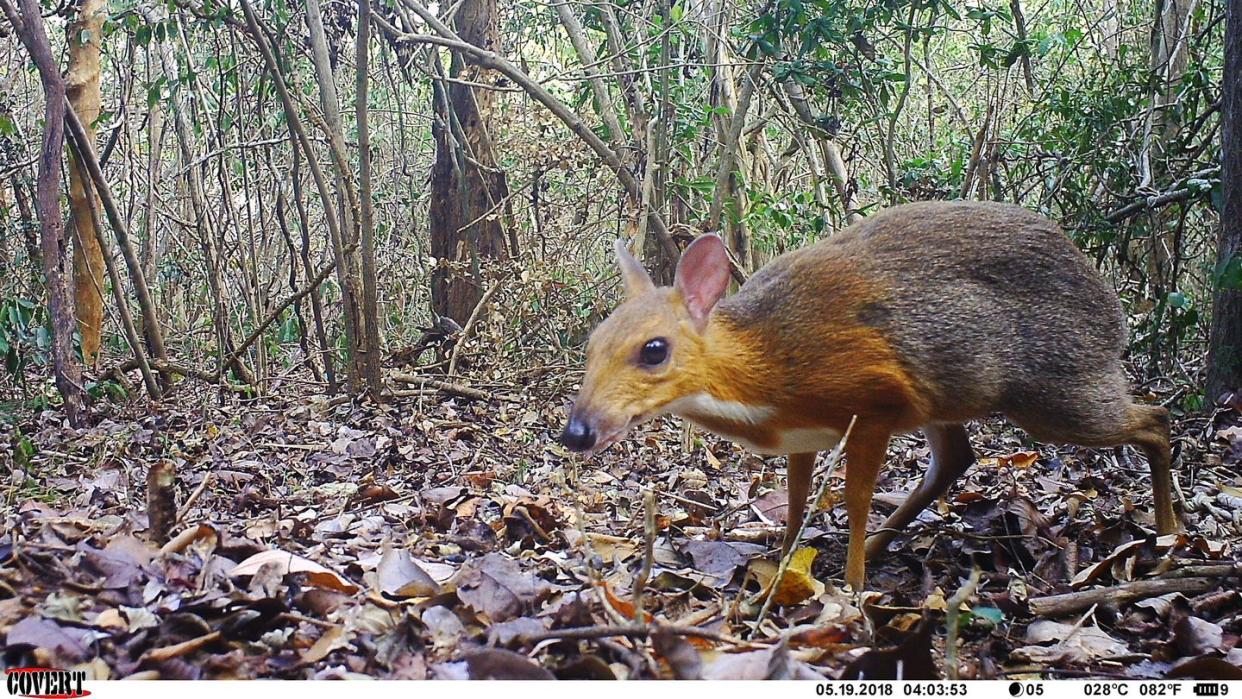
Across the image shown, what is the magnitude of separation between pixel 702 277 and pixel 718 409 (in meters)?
0.45

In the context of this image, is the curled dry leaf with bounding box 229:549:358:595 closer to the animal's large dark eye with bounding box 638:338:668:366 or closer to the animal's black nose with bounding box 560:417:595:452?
the animal's black nose with bounding box 560:417:595:452

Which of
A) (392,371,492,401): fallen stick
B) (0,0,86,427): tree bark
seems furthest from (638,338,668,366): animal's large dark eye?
(392,371,492,401): fallen stick

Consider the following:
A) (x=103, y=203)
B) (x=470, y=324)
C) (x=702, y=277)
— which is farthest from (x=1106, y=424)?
(x=103, y=203)

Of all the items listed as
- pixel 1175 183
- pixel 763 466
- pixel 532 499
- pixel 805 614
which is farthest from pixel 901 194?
pixel 805 614

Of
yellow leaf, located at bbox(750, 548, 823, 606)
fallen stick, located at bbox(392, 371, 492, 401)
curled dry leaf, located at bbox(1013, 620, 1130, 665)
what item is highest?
yellow leaf, located at bbox(750, 548, 823, 606)

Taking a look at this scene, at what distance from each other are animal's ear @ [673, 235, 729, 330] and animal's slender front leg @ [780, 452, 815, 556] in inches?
25.0

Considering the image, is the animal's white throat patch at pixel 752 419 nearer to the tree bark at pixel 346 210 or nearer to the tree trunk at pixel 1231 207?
the tree trunk at pixel 1231 207

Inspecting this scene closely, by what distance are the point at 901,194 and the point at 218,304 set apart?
4710 millimetres

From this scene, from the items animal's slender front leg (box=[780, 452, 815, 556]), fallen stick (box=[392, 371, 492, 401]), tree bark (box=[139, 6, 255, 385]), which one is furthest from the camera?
tree bark (box=[139, 6, 255, 385])

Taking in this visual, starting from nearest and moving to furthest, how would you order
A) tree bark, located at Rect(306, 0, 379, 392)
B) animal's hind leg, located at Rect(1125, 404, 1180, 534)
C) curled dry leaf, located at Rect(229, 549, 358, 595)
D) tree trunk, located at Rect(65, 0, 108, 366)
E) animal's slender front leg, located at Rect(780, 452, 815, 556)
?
curled dry leaf, located at Rect(229, 549, 358, 595) → animal's slender front leg, located at Rect(780, 452, 815, 556) → animal's hind leg, located at Rect(1125, 404, 1180, 534) → tree bark, located at Rect(306, 0, 379, 392) → tree trunk, located at Rect(65, 0, 108, 366)

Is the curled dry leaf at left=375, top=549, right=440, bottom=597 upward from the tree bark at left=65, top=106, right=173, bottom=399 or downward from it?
downward

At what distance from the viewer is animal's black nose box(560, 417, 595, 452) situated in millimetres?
3283

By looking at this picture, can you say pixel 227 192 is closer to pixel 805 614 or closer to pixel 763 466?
pixel 763 466

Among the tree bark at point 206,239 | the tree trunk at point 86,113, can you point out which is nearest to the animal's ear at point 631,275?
the tree bark at point 206,239
